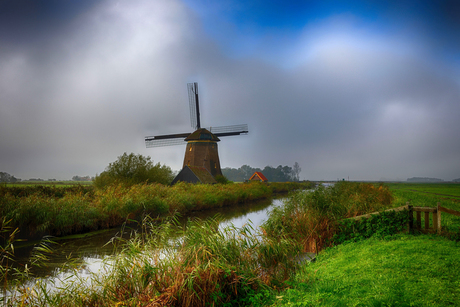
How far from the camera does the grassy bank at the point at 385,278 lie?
3.28 meters

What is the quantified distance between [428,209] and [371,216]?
1.26 m

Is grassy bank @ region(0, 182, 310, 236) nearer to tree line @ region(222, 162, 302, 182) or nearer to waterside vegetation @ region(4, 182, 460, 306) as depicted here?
waterside vegetation @ region(4, 182, 460, 306)

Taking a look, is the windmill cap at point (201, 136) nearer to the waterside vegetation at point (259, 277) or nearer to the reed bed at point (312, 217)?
the reed bed at point (312, 217)

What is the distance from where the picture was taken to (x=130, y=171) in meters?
23.4

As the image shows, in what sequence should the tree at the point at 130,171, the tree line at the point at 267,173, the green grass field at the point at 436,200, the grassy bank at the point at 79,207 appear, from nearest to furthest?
the green grass field at the point at 436,200 → the grassy bank at the point at 79,207 → the tree at the point at 130,171 → the tree line at the point at 267,173

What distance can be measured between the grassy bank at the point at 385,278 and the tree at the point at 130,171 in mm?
18840

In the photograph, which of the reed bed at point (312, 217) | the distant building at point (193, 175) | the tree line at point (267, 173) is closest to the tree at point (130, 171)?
the distant building at point (193, 175)

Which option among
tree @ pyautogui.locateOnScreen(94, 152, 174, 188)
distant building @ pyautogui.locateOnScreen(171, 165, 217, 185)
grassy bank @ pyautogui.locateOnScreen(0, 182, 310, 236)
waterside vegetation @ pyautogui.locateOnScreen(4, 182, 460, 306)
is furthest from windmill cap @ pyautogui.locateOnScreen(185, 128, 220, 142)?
waterside vegetation @ pyautogui.locateOnScreen(4, 182, 460, 306)

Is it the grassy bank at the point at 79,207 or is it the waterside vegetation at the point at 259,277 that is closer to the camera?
the waterside vegetation at the point at 259,277

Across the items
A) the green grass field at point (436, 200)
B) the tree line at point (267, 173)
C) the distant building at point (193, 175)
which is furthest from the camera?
the tree line at point (267, 173)

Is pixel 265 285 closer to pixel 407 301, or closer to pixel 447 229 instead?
pixel 407 301

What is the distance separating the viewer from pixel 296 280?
15.4 ft

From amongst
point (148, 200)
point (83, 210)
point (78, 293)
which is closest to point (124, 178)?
point (148, 200)

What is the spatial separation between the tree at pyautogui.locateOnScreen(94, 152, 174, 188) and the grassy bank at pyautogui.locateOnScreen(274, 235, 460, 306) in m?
18.8
